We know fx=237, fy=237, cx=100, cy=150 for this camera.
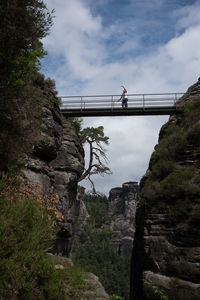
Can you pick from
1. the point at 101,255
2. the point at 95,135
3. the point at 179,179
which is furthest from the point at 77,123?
the point at 101,255

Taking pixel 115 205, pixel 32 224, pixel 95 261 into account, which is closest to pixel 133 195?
pixel 115 205

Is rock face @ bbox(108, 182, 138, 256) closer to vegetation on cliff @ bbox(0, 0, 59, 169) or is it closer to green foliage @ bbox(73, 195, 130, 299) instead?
green foliage @ bbox(73, 195, 130, 299)

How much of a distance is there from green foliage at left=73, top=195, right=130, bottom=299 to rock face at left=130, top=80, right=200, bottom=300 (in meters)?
47.1

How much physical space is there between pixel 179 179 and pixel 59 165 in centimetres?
748

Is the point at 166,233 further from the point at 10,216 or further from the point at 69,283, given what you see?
the point at 10,216

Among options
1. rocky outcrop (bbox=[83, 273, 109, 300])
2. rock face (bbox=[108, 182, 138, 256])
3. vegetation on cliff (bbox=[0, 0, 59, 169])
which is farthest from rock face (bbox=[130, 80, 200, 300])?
rock face (bbox=[108, 182, 138, 256])

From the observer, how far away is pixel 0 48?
517 cm

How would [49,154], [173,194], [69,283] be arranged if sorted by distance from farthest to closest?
[49,154] < [173,194] < [69,283]

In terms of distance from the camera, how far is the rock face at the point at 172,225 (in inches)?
285

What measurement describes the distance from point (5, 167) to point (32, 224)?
82.8 inches

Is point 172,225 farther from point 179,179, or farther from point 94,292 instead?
point 94,292

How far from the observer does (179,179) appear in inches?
376

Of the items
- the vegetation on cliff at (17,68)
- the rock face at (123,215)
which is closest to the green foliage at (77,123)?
the vegetation on cliff at (17,68)

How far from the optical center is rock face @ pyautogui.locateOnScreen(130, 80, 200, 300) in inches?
285
